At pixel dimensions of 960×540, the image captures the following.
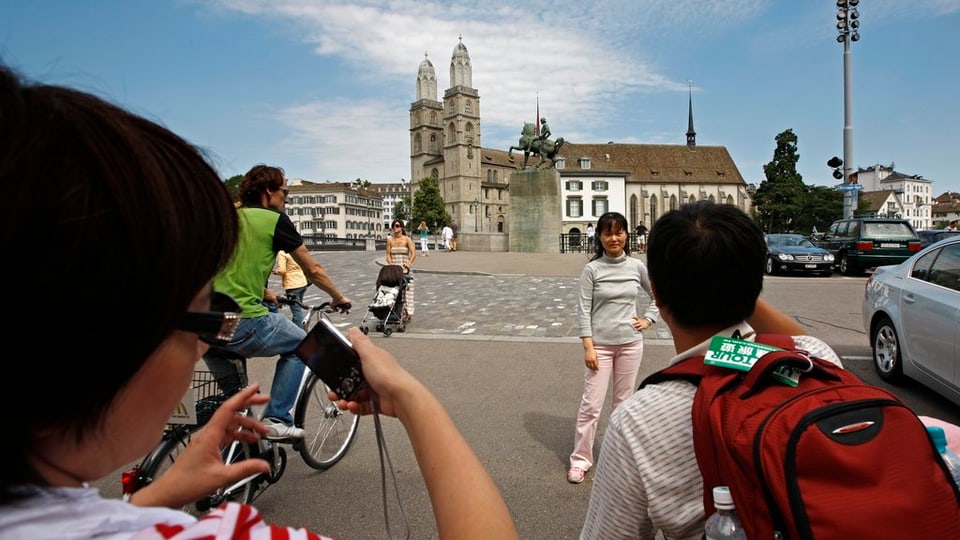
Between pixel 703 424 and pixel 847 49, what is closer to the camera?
pixel 703 424

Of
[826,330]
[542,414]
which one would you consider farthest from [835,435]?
[826,330]

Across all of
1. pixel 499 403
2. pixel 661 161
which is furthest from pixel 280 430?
pixel 661 161

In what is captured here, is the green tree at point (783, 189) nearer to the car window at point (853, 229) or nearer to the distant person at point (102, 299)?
the car window at point (853, 229)

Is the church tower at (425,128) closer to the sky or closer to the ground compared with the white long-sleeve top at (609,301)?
closer to the sky

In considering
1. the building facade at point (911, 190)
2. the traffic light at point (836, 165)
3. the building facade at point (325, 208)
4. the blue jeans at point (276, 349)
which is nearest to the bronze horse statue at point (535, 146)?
the traffic light at point (836, 165)

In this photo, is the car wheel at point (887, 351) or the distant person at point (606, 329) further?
the car wheel at point (887, 351)

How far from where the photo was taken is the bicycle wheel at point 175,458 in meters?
2.82

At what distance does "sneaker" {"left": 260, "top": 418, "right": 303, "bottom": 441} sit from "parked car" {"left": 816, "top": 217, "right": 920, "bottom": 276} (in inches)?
764

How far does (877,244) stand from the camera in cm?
1836

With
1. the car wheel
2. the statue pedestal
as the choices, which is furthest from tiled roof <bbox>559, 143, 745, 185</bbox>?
the car wheel

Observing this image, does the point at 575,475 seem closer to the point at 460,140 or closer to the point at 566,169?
the point at 566,169

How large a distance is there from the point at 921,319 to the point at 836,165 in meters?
20.2

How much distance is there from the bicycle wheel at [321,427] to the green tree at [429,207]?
98948 mm

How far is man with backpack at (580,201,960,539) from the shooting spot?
3.63ft
